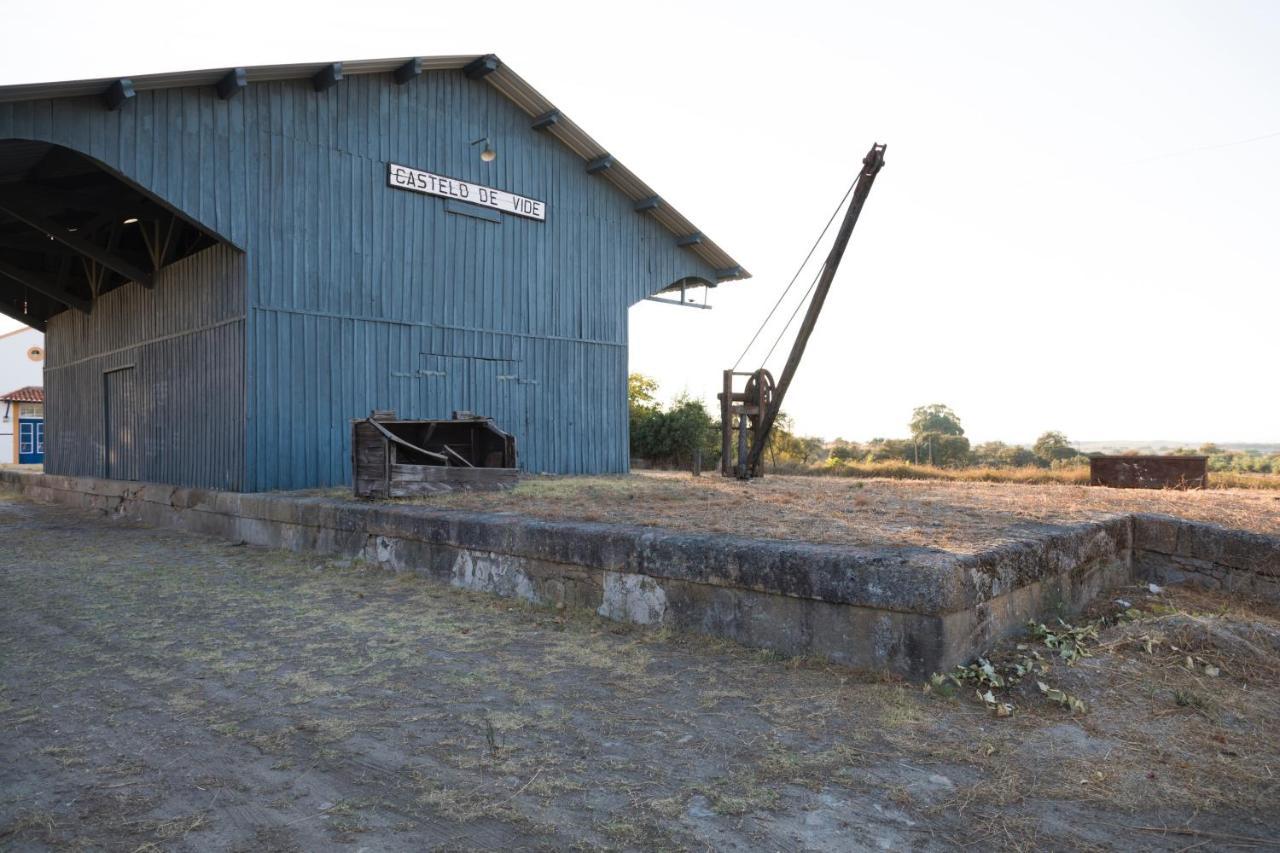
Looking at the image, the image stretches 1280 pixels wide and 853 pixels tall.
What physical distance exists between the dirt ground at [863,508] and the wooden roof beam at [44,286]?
37.6 feet

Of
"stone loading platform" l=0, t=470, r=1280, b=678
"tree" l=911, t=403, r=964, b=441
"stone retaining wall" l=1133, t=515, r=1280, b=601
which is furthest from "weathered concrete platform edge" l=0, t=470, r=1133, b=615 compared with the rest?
"tree" l=911, t=403, r=964, b=441

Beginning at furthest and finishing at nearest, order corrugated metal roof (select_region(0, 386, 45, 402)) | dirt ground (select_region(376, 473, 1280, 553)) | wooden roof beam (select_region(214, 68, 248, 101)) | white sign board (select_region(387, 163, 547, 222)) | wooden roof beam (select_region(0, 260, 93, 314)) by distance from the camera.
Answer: corrugated metal roof (select_region(0, 386, 45, 402)) < wooden roof beam (select_region(0, 260, 93, 314)) < white sign board (select_region(387, 163, 547, 222)) < wooden roof beam (select_region(214, 68, 248, 101)) < dirt ground (select_region(376, 473, 1280, 553))

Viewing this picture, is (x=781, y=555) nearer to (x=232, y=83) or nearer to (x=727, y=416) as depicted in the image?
(x=727, y=416)

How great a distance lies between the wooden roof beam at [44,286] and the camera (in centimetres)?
1518

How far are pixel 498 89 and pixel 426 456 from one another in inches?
268

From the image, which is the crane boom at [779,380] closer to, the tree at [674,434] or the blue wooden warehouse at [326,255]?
the blue wooden warehouse at [326,255]

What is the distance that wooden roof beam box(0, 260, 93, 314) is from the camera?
15180 mm

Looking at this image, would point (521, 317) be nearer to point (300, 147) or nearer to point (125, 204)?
point (300, 147)

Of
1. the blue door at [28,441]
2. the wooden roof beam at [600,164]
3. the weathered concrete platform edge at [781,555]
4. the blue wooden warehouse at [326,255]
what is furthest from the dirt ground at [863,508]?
the blue door at [28,441]

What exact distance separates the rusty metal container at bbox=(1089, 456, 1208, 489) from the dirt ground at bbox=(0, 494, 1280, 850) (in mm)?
7037

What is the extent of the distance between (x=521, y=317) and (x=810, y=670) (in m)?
9.99

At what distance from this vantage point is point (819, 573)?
168 inches

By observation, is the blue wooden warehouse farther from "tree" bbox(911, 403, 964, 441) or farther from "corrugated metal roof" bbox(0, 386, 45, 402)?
"tree" bbox(911, 403, 964, 441)

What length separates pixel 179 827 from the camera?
266cm
